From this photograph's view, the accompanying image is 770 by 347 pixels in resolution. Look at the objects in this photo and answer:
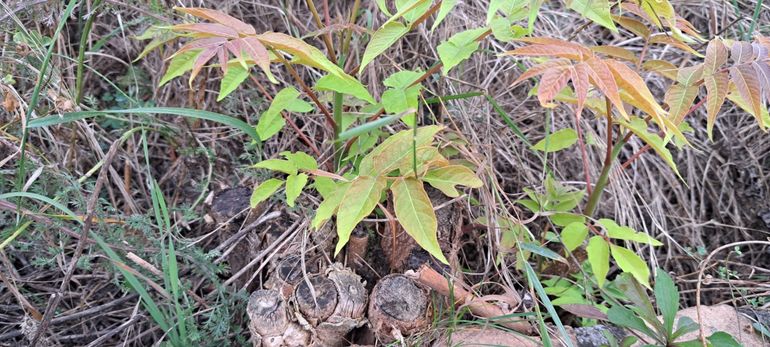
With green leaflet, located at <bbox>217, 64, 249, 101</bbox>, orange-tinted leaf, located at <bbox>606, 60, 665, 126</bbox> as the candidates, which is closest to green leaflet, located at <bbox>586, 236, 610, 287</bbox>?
orange-tinted leaf, located at <bbox>606, 60, 665, 126</bbox>

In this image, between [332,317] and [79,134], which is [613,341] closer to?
[332,317]

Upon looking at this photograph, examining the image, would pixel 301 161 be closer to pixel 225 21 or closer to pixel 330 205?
pixel 330 205

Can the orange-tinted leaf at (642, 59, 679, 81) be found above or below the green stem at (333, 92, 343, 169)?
above

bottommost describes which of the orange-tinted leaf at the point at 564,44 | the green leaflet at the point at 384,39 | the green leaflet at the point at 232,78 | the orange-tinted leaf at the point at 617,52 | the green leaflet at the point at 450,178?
the green leaflet at the point at 450,178

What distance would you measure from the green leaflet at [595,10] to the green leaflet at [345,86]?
444 millimetres

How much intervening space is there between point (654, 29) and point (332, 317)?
151 centimetres

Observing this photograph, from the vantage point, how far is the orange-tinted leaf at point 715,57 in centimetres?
114

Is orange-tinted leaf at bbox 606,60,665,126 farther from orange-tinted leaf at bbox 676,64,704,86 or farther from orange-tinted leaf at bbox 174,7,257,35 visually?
orange-tinted leaf at bbox 174,7,257,35

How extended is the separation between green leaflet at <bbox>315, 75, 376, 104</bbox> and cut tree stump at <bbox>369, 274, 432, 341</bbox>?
42 cm

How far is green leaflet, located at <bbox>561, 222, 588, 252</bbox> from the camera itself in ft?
4.51

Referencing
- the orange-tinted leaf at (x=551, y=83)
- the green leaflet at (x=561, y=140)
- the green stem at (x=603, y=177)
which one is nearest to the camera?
the orange-tinted leaf at (x=551, y=83)

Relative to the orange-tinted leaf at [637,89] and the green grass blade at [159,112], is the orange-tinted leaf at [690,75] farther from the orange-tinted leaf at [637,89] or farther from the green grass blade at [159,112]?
the green grass blade at [159,112]

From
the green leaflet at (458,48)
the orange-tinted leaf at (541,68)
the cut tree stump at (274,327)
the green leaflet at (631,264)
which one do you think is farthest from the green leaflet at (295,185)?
the green leaflet at (631,264)

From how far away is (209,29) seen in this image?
40.8 inches
